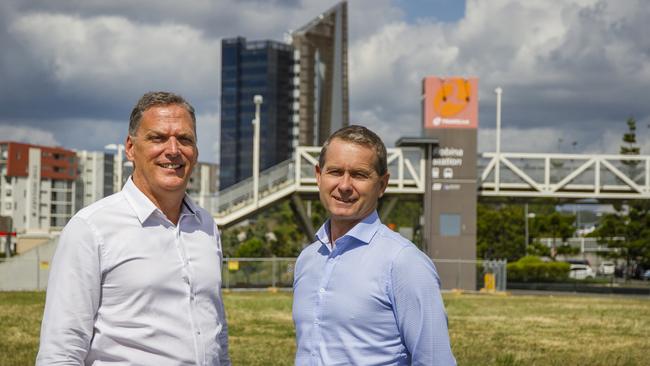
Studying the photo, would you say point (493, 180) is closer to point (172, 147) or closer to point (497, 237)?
point (497, 237)

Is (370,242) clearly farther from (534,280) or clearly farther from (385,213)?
(534,280)

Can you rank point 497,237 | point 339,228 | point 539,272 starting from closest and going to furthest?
point 339,228, point 539,272, point 497,237

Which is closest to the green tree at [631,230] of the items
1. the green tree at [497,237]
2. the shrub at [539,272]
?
the shrub at [539,272]

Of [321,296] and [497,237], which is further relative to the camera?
[497,237]

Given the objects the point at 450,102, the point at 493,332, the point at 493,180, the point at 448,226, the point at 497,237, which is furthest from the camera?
the point at 497,237

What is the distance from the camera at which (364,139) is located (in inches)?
161

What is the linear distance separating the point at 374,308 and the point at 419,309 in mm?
205

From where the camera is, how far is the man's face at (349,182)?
4070mm

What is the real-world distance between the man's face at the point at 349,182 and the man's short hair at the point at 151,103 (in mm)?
722

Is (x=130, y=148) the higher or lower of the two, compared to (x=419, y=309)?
higher

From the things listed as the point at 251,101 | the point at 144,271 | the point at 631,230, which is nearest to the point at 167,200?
the point at 144,271

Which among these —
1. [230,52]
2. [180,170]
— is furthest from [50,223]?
[180,170]

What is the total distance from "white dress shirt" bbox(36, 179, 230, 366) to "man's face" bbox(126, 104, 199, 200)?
0.09 metres

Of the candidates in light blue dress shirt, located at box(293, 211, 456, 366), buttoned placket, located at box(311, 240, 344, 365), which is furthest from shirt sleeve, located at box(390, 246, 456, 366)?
buttoned placket, located at box(311, 240, 344, 365)
